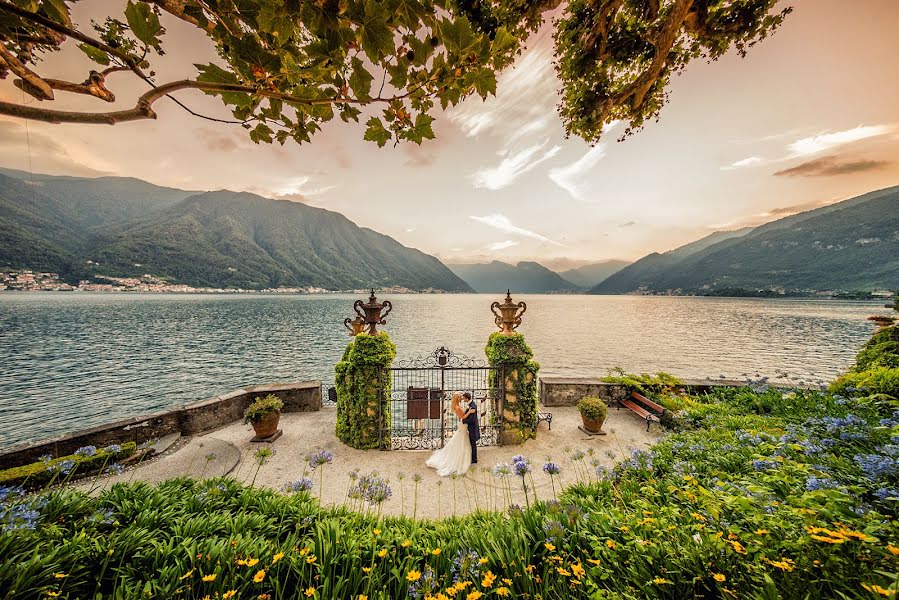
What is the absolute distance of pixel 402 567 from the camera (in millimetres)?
2781

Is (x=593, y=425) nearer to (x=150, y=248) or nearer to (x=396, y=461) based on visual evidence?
(x=396, y=461)

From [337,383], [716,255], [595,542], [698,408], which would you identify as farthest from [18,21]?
[716,255]

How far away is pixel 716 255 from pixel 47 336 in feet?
866

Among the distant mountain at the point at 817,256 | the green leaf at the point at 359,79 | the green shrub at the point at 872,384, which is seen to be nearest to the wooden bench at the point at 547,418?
the green shrub at the point at 872,384

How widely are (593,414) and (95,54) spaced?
1022 centimetres

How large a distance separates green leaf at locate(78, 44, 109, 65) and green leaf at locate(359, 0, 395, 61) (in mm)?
1930

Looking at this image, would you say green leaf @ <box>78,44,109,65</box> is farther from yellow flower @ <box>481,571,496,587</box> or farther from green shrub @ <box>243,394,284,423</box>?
green shrub @ <box>243,394,284,423</box>

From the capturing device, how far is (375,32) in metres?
1.84

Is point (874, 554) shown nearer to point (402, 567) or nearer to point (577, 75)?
point (402, 567)

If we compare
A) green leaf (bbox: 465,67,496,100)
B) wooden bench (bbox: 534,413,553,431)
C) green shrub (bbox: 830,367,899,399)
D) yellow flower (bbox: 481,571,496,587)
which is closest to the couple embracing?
wooden bench (bbox: 534,413,553,431)

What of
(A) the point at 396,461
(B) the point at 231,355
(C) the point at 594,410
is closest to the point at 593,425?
(C) the point at 594,410

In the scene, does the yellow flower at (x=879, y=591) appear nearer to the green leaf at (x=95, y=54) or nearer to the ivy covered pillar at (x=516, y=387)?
the green leaf at (x=95, y=54)

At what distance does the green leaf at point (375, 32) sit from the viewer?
177 centimetres

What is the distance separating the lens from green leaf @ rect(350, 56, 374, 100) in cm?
215
